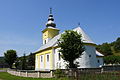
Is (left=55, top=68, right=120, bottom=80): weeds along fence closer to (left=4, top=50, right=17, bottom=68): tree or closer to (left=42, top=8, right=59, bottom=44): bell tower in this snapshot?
(left=42, top=8, right=59, bottom=44): bell tower

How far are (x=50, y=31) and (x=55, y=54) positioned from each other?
13.5m

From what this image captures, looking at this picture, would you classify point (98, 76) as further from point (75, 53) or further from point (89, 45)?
point (89, 45)

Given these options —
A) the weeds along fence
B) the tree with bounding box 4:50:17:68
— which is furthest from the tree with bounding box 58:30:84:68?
the tree with bounding box 4:50:17:68

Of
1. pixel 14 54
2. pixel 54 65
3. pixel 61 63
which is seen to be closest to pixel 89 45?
pixel 61 63

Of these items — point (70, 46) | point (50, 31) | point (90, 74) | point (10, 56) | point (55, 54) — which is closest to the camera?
point (90, 74)

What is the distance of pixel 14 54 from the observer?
192ft

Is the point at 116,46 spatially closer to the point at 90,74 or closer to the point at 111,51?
the point at 111,51

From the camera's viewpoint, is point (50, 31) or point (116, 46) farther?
point (116, 46)

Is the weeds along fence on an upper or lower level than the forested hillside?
lower

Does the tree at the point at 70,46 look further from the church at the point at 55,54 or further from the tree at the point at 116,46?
the tree at the point at 116,46

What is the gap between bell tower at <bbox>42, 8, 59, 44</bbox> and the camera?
1945 inches

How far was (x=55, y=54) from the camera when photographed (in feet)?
122

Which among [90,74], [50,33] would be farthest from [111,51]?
[90,74]

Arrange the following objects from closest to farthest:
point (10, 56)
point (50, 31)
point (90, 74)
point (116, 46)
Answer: point (90, 74)
point (50, 31)
point (10, 56)
point (116, 46)
